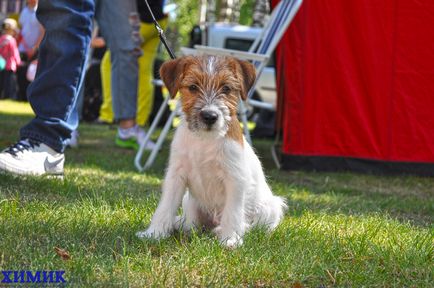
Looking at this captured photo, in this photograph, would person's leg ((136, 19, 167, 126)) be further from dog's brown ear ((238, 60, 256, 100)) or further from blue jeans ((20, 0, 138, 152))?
dog's brown ear ((238, 60, 256, 100))

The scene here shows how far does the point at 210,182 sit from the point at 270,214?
0.43m

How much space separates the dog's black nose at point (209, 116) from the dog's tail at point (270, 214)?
25.8 inches

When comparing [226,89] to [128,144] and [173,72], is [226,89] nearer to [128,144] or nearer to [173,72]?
[173,72]

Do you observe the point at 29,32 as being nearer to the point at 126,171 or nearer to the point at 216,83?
the point at 126,171

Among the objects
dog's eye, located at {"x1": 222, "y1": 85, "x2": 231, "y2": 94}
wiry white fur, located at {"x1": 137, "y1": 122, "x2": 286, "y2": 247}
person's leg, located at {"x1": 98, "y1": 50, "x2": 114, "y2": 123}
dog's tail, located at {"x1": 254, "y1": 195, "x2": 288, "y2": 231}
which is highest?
dog's eye, located at {"x1": 222, "y1": 85, "x2": 231, "y2": 94}

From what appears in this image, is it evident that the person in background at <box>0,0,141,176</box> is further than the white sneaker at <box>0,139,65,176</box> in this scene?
Yes

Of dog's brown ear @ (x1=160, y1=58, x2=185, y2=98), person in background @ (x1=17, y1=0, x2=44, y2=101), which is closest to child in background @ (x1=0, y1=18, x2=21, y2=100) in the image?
person in background @ (x1=17, y1=0, x2=44, y2=101)

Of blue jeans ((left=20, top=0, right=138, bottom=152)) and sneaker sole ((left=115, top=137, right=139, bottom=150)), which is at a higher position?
blue jeans ((left=20, top=0, right=138, bottom=152))

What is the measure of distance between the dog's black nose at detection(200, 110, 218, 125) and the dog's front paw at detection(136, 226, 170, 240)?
21.3 inches

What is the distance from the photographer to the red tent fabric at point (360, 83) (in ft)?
19.9

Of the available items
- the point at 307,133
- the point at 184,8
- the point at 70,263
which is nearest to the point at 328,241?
the point at 70,263

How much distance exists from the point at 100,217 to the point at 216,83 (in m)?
0.86

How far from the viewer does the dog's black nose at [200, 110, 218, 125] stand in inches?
119

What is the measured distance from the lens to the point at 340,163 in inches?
251
